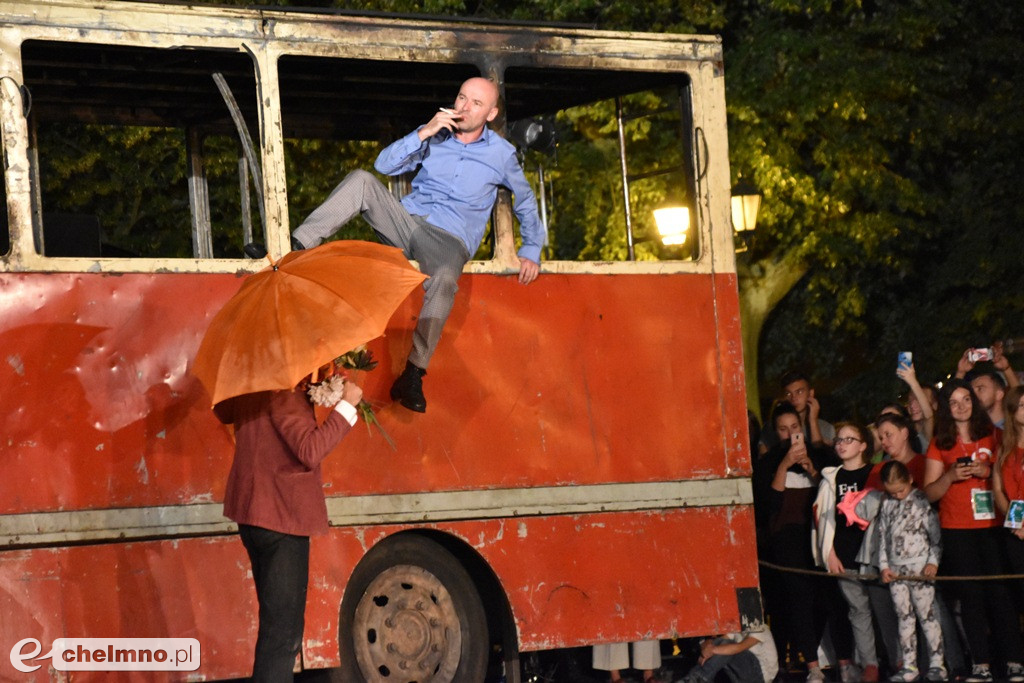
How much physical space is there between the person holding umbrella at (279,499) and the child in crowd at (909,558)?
14.1 feet

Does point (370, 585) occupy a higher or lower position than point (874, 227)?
lower

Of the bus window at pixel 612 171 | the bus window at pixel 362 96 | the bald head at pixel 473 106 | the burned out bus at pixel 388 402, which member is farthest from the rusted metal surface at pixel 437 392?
the bus window at pixel 612 171

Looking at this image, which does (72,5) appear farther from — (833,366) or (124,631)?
(833,366)

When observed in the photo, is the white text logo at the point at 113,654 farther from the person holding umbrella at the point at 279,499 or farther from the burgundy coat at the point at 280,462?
the burgundy coat at the point at 280,462

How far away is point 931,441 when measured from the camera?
9.91 metres

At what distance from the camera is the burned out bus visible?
7020mm

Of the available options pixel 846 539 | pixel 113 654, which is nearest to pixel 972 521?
pixel 846 539

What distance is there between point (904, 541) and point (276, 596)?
14.9 feet

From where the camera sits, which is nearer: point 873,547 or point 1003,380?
point 873,547

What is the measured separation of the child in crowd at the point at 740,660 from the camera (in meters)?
9.75

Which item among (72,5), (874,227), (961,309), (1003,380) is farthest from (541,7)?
(72,5)

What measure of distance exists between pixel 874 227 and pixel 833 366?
9846 millimetres

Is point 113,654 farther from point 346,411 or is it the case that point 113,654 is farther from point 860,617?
point 860,617

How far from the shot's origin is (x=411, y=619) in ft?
25.7
